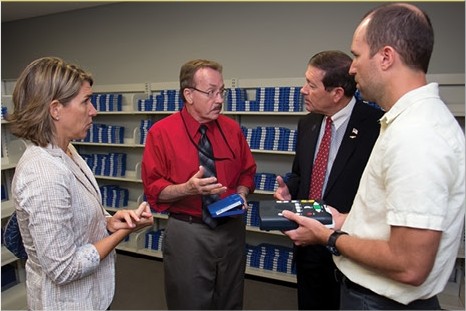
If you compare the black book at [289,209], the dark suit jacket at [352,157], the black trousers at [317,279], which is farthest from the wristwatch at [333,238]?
the black trousers at [317,279]

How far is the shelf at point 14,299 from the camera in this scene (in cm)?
255

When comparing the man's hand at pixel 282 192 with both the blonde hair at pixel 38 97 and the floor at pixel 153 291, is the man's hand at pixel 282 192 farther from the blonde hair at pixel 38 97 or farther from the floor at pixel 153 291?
the floor at pixel 153 291

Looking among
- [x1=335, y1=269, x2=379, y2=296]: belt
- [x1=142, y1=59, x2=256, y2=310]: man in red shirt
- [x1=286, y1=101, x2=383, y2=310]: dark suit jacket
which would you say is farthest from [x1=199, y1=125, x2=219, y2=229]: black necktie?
[x1=335, y1=269, x2=379, y2=296]: belt

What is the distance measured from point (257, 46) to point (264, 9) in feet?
1.16

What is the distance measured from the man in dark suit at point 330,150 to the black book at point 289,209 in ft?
1.11

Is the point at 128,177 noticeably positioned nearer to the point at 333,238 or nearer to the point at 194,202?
the point at 194,202

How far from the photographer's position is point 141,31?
405 centimetres

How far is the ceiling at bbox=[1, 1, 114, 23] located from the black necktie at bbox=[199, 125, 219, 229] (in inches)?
127

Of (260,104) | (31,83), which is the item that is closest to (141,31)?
(260,104)

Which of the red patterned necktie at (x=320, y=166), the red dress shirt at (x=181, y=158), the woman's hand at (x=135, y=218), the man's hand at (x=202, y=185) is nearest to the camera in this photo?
the woman's hand at (x=135, y=218)

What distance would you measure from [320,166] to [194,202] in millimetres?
636

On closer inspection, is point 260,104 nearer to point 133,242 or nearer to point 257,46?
point 257,46

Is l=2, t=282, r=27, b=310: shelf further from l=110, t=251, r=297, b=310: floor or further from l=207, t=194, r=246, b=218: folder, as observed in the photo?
l=207, t=194, r=246, b=218: folder

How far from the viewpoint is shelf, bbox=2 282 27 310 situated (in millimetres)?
2549
